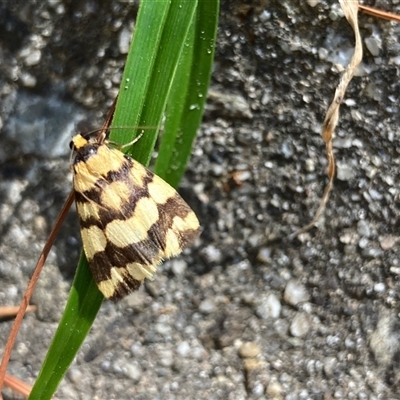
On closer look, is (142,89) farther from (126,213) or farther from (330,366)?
(330,366)

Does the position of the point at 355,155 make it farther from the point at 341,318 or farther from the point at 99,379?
the point at 99,379

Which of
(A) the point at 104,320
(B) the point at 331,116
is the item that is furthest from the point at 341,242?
(A) the point at 104,320

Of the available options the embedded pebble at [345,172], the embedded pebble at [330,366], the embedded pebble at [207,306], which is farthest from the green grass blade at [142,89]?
the embedded pebble at [330,366]

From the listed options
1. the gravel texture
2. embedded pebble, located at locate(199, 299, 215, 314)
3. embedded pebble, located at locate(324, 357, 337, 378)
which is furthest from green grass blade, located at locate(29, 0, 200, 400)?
embedded pebble, located at locate(324, 357, 337, 378)

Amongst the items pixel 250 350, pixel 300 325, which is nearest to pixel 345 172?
pixel 300 325

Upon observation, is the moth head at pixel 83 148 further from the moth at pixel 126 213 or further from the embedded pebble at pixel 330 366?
the embedded pebble at pixel 330 366

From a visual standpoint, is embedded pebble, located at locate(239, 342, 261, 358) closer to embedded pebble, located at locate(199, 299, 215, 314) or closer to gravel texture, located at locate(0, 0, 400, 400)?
gravel texture, located at locate(0, 0, 400, 400)
